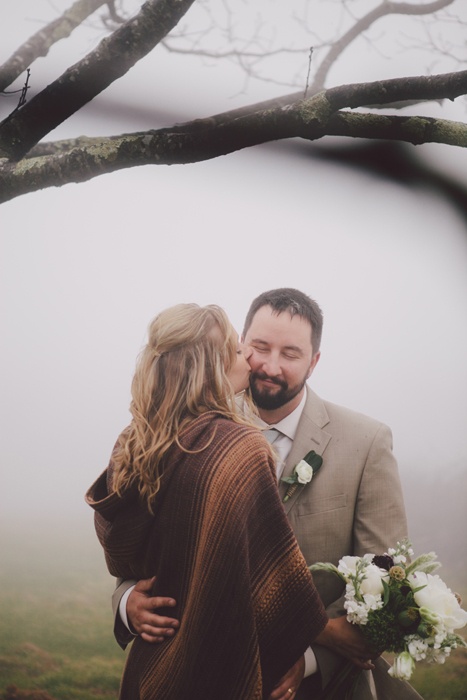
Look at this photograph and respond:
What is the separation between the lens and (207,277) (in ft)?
7.80

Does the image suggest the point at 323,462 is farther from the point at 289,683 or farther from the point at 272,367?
the point at 289,683

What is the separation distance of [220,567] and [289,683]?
43 cm

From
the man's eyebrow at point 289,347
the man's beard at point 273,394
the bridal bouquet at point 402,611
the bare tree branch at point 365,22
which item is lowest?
the bridal bouquet at point 402,611

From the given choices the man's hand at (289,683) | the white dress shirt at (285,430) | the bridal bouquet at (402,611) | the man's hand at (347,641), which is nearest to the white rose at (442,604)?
the bridal bouquet at (402,611)

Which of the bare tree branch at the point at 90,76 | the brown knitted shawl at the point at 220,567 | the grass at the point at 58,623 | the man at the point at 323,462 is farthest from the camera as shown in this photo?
the grass at the point at 58,623

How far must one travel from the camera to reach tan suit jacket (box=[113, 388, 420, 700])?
1.91 metres

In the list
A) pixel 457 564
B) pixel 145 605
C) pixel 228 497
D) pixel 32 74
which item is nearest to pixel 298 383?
pixel 228 497

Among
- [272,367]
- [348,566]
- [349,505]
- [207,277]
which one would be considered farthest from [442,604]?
[207,277]

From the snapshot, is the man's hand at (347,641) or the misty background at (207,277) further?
the misty background at (207,277)

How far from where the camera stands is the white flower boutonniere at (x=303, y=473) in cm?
192

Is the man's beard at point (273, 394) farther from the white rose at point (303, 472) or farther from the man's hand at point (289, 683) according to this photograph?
the man's hand at point (289, 683)

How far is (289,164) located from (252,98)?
31cm

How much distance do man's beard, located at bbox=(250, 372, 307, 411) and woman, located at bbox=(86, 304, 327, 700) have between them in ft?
1.44

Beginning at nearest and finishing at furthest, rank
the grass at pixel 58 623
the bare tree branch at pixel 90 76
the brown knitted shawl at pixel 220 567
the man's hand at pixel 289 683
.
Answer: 1. the brown knitted shawl at pixel 220 567
2. the man's hand at pixel 289 683
3. the bare tree branch at pixel 90 76
4. the grass at pixel 58 623
